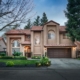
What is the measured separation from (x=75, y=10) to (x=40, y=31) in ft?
30.3

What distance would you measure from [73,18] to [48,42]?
7795mm

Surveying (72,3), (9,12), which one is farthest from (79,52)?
(9,12)

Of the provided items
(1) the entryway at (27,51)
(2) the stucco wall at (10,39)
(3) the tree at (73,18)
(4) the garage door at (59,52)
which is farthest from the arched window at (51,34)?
(2) the stucco wall at (10,39)

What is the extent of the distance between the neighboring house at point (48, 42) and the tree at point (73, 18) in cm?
276

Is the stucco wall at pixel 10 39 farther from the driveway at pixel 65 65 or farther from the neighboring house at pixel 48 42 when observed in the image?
the driveway at pixel 65 65

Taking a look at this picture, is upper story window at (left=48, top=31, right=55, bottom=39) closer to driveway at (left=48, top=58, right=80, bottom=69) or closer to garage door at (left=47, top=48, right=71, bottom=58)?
garage door at (left=47, top=48, right=71, bottom=58)

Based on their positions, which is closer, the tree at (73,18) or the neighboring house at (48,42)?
the tree at (73,18)

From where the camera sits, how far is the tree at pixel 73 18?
1355 inches

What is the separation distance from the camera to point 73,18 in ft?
115

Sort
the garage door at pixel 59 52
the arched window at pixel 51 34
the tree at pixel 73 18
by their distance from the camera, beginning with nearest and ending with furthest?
1. the tree at pixel 73 18
2. the arched window at pixel 51 34
3. the garage door at pixel 59 52

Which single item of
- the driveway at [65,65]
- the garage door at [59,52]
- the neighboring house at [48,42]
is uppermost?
the neighboring house at [48,42]

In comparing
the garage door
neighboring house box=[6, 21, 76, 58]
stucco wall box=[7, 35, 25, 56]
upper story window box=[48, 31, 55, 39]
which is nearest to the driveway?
neighboring house box=[6, 21, 76, 58]

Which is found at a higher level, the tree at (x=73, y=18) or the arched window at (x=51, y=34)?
the tree at (x=73, y=18)

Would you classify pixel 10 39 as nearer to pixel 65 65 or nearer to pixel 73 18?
pixel 73 18
